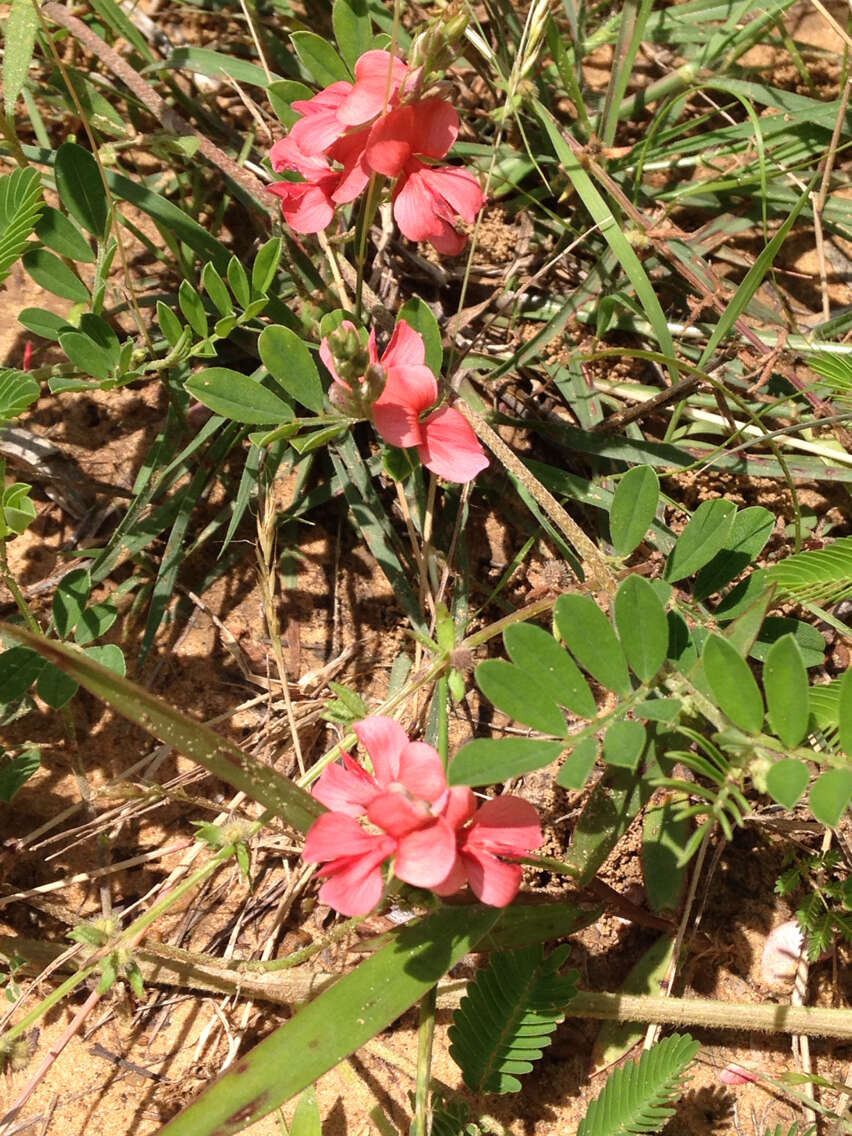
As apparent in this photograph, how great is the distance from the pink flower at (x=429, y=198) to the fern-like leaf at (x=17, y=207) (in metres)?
0.56

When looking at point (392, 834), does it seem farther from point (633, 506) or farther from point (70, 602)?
point (70, 602)

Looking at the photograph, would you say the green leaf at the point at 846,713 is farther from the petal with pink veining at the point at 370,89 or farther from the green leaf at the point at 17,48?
the green leaf at the point at 17,48

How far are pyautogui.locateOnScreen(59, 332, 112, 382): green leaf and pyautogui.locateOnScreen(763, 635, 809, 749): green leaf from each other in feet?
3.57

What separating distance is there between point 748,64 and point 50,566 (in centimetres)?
198

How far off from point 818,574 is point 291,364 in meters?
0.84

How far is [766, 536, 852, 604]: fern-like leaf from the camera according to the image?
1.54 meters

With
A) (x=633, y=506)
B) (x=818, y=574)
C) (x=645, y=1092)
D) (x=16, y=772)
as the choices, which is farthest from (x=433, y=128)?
(x=645, y=1092)

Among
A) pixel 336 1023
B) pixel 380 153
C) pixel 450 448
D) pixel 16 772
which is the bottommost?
pixel 336 1023

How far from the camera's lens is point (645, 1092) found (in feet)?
5.20

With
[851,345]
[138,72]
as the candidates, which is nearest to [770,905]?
[851,345]

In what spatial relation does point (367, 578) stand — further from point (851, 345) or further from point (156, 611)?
point (851, 345)

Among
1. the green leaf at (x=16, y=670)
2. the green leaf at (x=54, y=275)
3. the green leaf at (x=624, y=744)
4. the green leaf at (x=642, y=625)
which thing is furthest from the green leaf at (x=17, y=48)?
the green leaf at (x=624, y=744)

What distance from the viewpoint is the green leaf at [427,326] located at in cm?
166

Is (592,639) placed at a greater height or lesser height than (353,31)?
lesser
